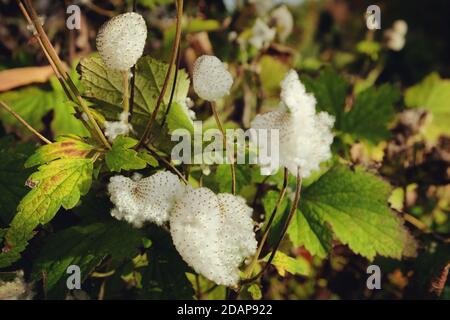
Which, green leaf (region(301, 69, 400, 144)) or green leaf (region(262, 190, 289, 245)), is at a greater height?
green leaf (region(301, 69, 400, 144))

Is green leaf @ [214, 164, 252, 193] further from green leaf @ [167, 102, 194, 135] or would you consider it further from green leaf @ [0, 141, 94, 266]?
green leaf @ [0, 141, 94, 266]

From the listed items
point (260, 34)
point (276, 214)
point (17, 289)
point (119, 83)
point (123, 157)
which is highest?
point (260, 34)

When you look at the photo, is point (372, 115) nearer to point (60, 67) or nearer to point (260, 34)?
point (260, 34)

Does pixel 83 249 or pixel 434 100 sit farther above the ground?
pixel 434 100

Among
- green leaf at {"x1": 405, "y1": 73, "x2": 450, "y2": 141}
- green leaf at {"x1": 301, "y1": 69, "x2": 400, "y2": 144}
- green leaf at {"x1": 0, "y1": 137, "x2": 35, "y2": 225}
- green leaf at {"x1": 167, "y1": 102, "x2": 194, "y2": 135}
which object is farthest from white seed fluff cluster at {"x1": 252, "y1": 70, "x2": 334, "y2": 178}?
green leaf at {"x1": 405, "y1": 73, "x2": 450, "y2": 141}

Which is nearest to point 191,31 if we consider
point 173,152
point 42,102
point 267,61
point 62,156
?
point 267,61

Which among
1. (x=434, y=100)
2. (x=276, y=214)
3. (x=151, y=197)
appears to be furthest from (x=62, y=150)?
(x=434, y=100)

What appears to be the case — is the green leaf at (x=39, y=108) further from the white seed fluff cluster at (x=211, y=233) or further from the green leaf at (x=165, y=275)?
the white seed fluff cluster at (x=211, y=233)
